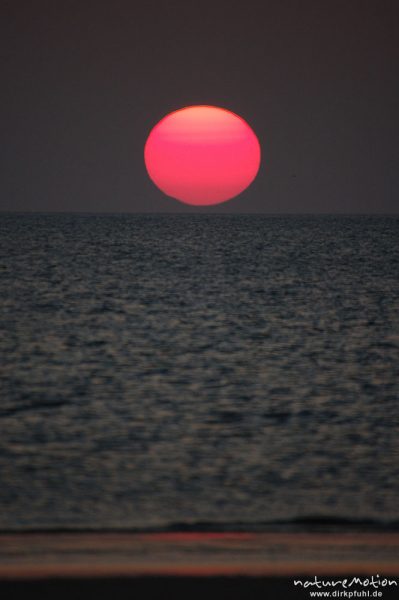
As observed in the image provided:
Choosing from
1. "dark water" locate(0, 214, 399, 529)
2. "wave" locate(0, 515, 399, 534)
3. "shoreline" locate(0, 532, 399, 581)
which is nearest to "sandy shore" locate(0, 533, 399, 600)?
"shoreline" locate(0, 532, 399, 581)

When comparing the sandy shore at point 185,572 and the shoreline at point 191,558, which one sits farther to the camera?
the shoreline at point 191,558

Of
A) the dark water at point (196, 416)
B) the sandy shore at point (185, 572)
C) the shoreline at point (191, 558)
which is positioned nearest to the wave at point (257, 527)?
the dark water at point (196, 416)

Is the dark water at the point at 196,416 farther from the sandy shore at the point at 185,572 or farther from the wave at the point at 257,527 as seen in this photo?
the sandy shore at the point at 185,572

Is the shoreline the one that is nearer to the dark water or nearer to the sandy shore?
the sandy shore

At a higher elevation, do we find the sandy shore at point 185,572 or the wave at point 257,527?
the sandy shore at point 185,572

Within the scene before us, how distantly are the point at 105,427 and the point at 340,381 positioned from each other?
6.50 meters

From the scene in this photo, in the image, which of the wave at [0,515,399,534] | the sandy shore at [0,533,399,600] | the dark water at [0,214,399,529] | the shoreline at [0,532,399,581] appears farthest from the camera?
the dark water at [0,214,399,529]

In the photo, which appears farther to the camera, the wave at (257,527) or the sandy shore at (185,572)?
the wave at (257,527)

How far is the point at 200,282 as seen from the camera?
53.1 metres

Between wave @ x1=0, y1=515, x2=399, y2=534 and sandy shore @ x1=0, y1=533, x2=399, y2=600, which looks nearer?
sandy shore @ x1=0, y1=533, x2=399, y2=600

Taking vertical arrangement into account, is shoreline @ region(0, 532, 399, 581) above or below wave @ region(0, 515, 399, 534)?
above

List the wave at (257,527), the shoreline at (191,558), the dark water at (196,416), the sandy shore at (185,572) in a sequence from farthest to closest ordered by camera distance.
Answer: the dark water at (196,416)
the wave at (257,527)
the shoreline at (191,558)
the sandy shore at (185,572)

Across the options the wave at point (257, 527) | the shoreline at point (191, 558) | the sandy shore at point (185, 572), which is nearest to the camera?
the sandy shore at point (185, 572)

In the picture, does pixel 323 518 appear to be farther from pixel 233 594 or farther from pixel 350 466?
pixel 233 594
